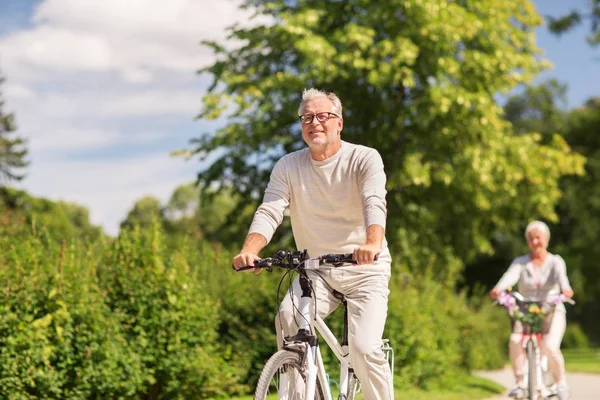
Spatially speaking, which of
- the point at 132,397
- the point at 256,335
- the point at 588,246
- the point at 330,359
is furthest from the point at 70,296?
the point at 588,246

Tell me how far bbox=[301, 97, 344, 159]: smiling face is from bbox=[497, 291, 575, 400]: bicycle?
4.80 meters

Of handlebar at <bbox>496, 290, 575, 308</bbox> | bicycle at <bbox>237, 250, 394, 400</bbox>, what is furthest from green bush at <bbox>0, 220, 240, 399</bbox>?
bicycle at <bbox>237, 250, 394, 400</bbox>

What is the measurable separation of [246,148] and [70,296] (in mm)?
12454

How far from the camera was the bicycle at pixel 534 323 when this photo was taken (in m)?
9.23

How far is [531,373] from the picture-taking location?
9203 mm

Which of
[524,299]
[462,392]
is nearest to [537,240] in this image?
[524,299]

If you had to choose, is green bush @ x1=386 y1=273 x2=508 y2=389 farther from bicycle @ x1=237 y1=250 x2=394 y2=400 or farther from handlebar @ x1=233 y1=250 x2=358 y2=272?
handlebar @ x1=233 y1=250 x2=358 y2=272

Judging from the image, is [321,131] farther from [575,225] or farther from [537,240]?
[575,225]

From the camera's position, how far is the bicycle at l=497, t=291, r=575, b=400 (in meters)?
9.23

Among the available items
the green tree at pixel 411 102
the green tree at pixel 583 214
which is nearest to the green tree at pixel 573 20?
the green tree at pixel 411 102

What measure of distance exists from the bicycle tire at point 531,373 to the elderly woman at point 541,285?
0.12 m

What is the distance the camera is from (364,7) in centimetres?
2009

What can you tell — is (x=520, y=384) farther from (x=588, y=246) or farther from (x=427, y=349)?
(x=588, y=246)

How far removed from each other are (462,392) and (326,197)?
9.35 meters
